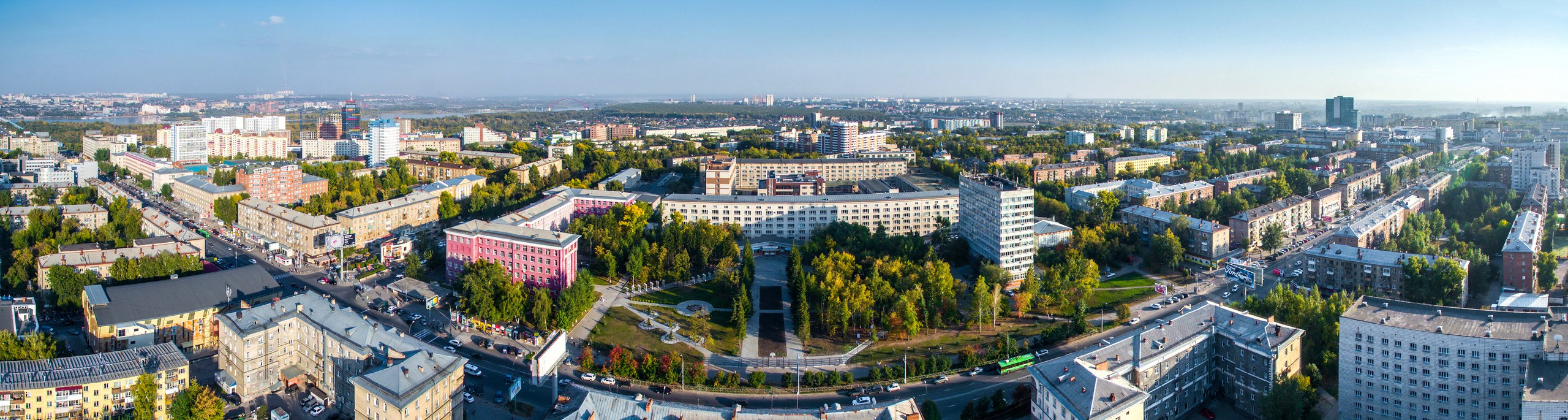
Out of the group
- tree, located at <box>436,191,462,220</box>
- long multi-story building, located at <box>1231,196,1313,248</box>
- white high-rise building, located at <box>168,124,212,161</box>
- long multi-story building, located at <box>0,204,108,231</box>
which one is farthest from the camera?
white high-rise building, located at <box>168,124,212,161</box>

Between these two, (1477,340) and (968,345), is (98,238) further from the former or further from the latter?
(1477,340)

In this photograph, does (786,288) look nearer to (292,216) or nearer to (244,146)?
(292,216)

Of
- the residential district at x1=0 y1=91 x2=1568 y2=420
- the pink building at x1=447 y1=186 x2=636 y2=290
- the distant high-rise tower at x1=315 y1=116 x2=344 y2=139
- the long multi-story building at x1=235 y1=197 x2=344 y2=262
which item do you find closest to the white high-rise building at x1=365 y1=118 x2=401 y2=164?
the residential district at x1=0 y1=91 x2=1568 y2=420

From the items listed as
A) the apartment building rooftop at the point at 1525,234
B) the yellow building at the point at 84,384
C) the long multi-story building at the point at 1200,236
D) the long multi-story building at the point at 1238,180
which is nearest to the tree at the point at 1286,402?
the apartment building rooftop at the point at 1525,234

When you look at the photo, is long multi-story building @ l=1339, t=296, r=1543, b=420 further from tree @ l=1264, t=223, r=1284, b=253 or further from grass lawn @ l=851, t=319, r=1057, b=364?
tree @ l=1264, t=223, r=1284, b=253

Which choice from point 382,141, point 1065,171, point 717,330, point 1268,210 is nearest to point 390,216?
point 717,330

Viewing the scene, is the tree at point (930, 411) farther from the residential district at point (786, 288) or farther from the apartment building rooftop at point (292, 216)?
the apartment building rooftop at point (292, 216)
